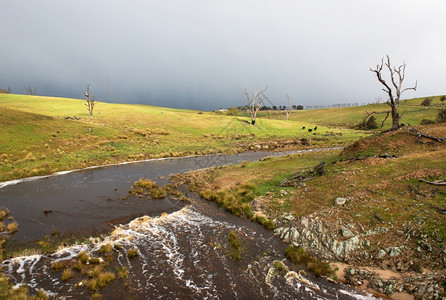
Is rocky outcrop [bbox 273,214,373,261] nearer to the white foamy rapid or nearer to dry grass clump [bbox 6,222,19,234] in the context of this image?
the white foamy rapid

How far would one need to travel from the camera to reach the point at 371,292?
1175 centimetres

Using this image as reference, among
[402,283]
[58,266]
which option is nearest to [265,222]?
[402,283]

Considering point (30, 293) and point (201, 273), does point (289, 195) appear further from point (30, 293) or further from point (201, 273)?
point (30, 293)

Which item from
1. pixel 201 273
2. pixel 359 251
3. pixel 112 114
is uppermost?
pixel 112 114

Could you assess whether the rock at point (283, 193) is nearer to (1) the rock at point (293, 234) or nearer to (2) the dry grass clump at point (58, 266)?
(1) the rock at point (293, 234)

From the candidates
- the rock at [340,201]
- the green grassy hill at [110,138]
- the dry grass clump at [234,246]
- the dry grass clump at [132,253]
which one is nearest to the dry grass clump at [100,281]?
the dry grass clump at [132,253]

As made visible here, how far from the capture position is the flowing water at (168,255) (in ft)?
40.2

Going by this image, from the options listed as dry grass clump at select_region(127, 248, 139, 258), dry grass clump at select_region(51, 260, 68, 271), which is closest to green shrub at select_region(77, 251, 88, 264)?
dry grass clump at select_region(51, 260, 68, 271)

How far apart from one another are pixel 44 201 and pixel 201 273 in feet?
64.4

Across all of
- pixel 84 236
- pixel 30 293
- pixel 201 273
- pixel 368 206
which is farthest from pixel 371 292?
pixel 84 236

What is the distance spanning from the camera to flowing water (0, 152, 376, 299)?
40.2 ft

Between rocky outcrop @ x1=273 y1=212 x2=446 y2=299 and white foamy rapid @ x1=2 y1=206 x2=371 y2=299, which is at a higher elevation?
rocky outcrop @ x1=273 y1=212 x2=446 y2=299

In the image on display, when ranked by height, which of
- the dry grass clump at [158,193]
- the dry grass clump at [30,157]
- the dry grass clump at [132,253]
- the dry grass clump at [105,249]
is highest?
the dry grass clump at [30,157]

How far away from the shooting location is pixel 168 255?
15.5 meters
